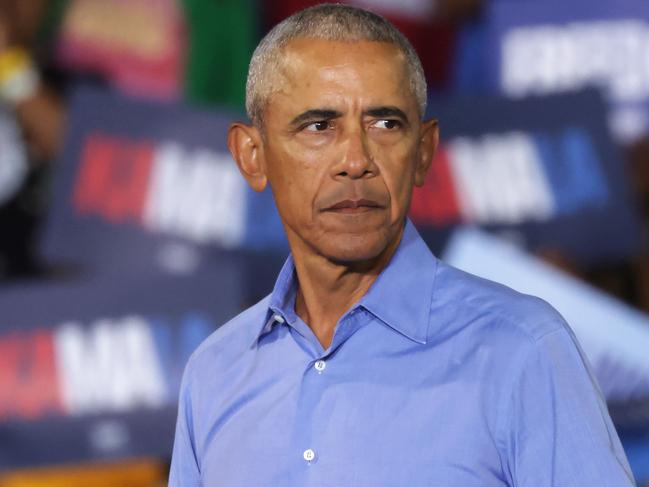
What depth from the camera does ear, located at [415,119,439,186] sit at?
2.02 metres

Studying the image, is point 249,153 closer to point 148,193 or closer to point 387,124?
point 387,124

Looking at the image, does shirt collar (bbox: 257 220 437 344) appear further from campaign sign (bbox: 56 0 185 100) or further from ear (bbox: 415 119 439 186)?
campaign sign (bbox: 56 0 185 100)

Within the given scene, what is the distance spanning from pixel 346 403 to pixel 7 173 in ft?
11.6

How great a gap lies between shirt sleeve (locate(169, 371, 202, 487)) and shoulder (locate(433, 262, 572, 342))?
0.42m

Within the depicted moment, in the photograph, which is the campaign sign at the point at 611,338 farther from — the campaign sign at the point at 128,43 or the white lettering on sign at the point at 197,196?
the campaign sign at the point at 128,43

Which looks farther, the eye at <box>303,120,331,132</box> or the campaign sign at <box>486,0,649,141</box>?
the campaign sign at <box>486,0,649,141</box>

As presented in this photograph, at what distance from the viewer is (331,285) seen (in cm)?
203

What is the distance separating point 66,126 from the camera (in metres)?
4.65

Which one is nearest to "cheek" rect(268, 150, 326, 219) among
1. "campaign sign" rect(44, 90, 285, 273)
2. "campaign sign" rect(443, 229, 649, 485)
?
"campaign sign" rect(443, 229, 649, 485)

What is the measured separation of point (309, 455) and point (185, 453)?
286mm

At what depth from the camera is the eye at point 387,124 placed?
1917mm

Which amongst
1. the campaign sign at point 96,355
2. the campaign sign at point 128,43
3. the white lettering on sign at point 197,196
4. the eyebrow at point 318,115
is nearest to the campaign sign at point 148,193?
the white lettering on sign at point 197,196

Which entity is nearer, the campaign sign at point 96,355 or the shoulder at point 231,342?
the shoulder at point 231,342

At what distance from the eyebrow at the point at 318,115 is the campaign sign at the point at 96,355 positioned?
2221 millimetres
